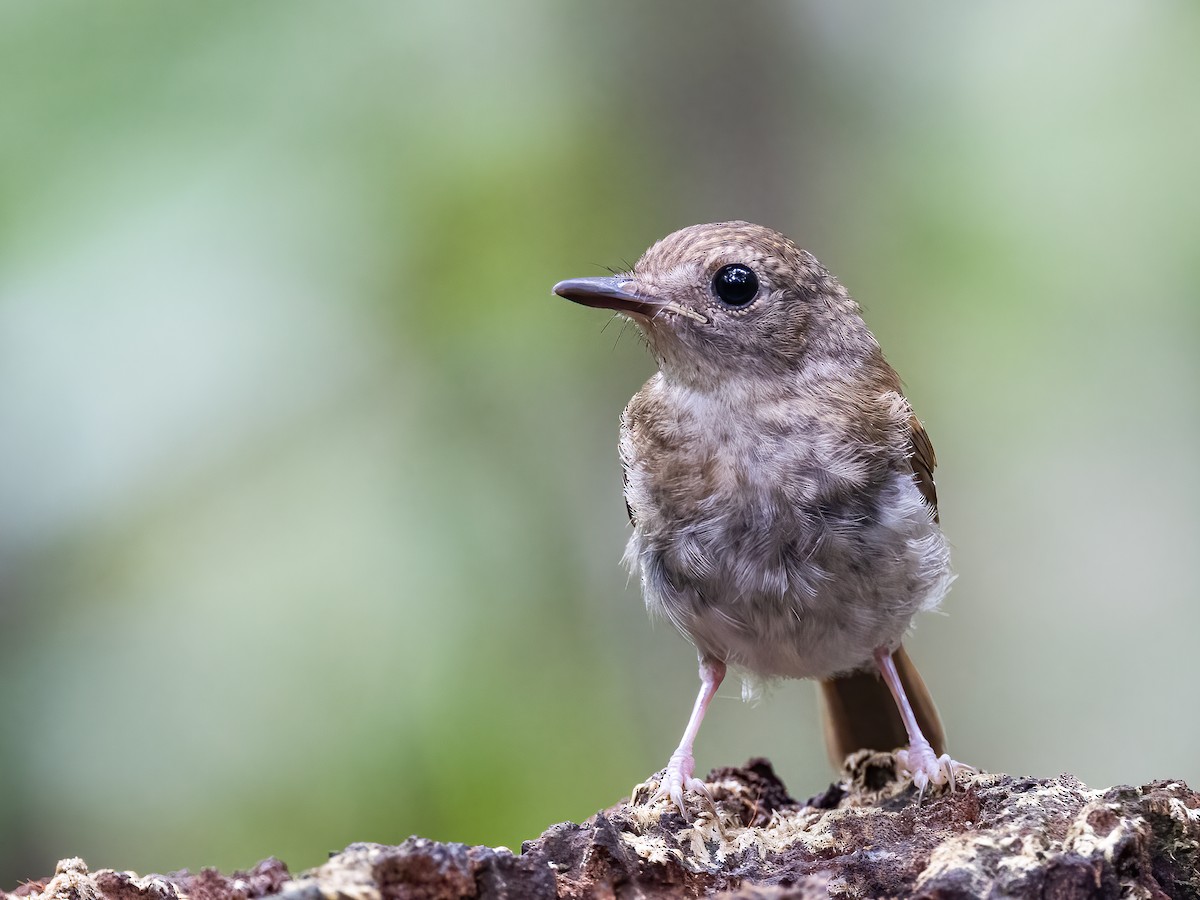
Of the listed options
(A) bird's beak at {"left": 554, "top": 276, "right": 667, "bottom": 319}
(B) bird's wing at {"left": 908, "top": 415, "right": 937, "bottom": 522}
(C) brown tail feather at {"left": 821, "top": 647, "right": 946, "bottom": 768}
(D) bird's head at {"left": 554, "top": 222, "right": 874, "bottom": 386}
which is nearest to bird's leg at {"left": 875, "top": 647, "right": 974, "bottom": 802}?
(C) brown tail feather at {"left": 821, "top": 647, "right": 946, "bottom": 768}

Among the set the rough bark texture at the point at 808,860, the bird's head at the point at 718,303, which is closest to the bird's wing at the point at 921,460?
the bird's head at the point at 718,303

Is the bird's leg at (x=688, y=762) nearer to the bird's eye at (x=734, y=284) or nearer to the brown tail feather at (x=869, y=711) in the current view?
the brown tail feather at (x=869, y=711)

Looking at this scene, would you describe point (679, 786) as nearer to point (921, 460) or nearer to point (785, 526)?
point (785, 526)

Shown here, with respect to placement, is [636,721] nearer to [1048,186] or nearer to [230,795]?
[230,795]

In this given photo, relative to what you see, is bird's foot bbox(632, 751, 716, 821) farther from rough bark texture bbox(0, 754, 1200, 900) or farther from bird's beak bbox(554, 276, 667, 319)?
bird's beak bbox(554, 276, 667, 319)

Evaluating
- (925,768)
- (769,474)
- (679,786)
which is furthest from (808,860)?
(769,474)

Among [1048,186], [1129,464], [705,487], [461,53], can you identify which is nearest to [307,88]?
[461,53]
